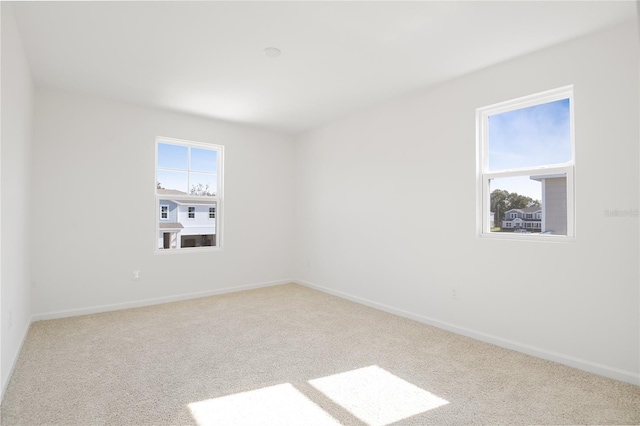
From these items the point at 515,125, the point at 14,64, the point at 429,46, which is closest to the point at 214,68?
the point at 14,64

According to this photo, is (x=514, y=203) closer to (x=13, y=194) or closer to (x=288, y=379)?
(x=288, y=379)

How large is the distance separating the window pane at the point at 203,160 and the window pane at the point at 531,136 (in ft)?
12.1

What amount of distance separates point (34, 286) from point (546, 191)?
510 cm

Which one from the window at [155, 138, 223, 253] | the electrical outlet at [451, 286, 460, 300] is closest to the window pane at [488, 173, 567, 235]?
the electrical outlet at [451, 286, 460, 300]

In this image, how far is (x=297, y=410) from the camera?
6.66 feet

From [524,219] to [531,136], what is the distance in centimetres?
72

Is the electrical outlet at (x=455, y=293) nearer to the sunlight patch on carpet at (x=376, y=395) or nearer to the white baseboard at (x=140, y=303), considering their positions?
the sunlight patch on carpet at (x=376, y=395)

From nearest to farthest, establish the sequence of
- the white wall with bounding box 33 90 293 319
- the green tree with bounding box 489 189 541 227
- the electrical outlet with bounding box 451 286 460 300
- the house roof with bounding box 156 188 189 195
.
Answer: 1. the green tree with bounding box 489 189 541 227
2. the electrical outlet with bounding box 451 286 460 300
3. the white wall with bounding box 33 90 293 319
4. the house roof with bounding box 156 188 189 195

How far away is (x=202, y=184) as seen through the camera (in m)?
4.97

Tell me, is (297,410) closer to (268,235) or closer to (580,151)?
(580,151)

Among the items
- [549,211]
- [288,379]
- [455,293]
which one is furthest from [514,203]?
[288,379]

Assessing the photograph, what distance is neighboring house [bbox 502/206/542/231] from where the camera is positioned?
2.92 meters

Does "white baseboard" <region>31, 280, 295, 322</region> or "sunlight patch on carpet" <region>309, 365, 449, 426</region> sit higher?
"white baseboard" <region>31, 280, 295, 322</region>

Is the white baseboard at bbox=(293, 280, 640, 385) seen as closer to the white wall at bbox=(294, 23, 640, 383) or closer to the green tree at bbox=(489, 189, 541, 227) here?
the white wall at bbox=(294, 23, 640, 383)
